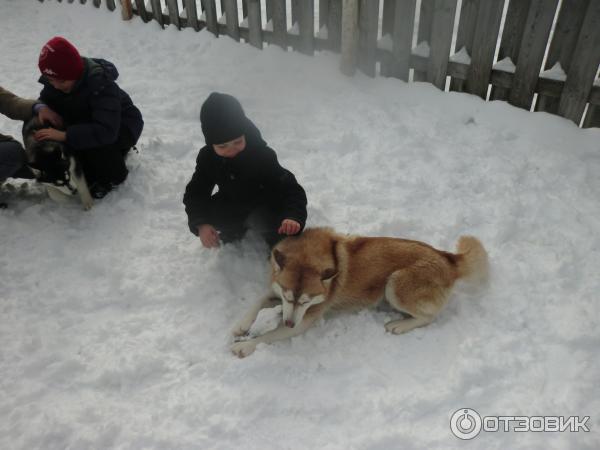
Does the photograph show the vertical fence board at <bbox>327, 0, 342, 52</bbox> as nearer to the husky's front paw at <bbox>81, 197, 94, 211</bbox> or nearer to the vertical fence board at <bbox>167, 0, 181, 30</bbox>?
the vertical fence board at <bbox>167, 0, 181, 30</bbox>

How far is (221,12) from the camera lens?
19.5ft

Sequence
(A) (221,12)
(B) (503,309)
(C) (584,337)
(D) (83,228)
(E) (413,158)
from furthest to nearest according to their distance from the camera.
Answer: (A) (221,12)
(E) (413,158)
(D) (83,228)
(B) (503,309)
(C) (584,337)

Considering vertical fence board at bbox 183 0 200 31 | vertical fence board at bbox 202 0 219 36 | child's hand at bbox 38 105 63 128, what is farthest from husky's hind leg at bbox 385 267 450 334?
vertical fence board at bbox 183 0 200 31

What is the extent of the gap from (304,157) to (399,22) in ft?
5.78

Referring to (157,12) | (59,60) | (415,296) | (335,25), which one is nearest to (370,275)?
(415,296)

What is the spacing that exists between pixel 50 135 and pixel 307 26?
10.3 ft

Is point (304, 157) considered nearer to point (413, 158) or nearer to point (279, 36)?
point (413, 158)

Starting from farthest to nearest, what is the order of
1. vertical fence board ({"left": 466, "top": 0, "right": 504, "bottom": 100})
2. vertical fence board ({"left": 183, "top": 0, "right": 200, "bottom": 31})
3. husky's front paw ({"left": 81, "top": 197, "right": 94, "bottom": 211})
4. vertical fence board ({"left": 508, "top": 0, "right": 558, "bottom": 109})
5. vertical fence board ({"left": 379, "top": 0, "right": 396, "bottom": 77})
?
vertical fence board ({"left": 183, "top": 0, "right": 200, "bottom": 31})
vertical fence board ({"left": 379, "top": 0, "right": 396, "bottom": 77})
vertical fence board ({"left": 466, "top": 0, "right": 504, "bottom": 100})
vertical fence board ({"left": 508, "top": 0, "right": 558, "bottom": 109})
husky's front paw ({"left": 81, "top": 197, "right": 94, "bottom": 211})

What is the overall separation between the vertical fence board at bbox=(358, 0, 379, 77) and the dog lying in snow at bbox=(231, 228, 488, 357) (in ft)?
9.18

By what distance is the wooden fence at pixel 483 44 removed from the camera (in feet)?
12.8

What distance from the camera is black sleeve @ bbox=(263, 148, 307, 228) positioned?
A: 302 centimetres

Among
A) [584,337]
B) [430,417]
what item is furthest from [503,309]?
[430,417]

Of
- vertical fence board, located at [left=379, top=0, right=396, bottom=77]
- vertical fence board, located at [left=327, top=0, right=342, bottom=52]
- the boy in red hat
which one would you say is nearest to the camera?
the boy in red hat

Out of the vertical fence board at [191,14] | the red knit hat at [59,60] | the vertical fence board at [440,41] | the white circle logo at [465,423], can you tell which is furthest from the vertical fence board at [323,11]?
the white circle logo at [465,423]
